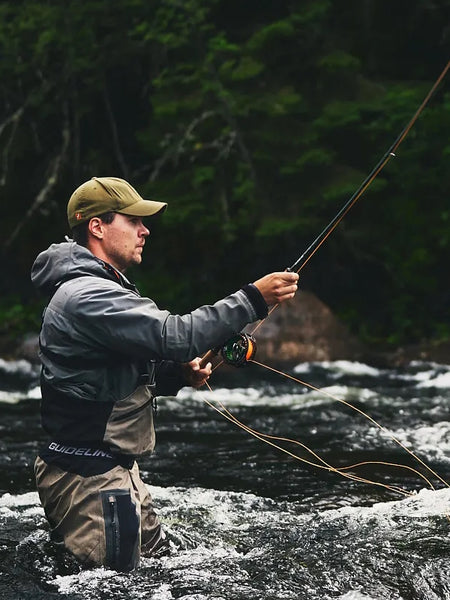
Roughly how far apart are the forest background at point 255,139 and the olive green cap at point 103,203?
824 centimetres

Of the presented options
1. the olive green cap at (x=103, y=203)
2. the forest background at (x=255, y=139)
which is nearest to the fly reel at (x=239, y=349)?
the olive green cap at (x=103, y=203)

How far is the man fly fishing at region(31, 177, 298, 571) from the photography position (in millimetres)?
3598

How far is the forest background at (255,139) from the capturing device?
1227 cm

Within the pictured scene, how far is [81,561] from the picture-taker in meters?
3.75

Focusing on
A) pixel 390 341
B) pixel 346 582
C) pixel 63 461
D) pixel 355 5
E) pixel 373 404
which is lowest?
pixel 390 341

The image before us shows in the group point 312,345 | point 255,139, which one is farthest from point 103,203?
point 255,139

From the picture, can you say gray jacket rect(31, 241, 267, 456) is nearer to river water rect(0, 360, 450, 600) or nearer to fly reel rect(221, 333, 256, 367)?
fly reel rect(221, 333, 256, 367)

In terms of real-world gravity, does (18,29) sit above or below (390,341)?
above

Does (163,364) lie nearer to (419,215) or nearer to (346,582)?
(346,582)

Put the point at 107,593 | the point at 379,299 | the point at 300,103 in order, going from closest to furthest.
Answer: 1. the point at 107,593
2. the point at 300,103
3. the point at 379,299

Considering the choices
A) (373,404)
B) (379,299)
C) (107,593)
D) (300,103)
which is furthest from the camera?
(379,299)

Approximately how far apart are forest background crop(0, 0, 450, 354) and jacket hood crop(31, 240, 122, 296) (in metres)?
8.29

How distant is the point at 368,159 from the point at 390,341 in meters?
2.53

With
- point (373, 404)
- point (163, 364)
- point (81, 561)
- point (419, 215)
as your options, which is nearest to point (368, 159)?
point (419, 215)
